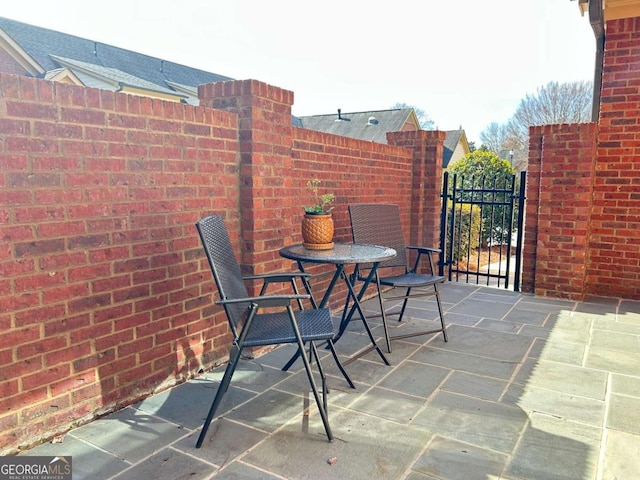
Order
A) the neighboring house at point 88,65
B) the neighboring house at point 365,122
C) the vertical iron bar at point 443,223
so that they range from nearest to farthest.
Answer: the vertical iron bar at point 443,223 < the neighboring house at point 88,65 < the neighboring house at point 365,122

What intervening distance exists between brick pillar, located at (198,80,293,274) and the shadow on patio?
0.75m

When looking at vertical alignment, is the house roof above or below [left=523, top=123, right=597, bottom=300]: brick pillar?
above

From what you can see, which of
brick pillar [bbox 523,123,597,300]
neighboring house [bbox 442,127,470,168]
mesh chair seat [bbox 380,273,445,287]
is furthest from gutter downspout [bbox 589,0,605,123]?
neighboring house [bbox 442,127,470,168]

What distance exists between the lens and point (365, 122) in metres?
22.6

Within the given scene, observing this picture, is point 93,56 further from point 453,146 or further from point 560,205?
point 453,146

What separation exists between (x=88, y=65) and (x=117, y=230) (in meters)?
13.1

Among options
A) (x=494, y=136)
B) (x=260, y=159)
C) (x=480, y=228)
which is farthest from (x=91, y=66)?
(x=494, y=136)

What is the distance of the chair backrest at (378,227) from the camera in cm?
365

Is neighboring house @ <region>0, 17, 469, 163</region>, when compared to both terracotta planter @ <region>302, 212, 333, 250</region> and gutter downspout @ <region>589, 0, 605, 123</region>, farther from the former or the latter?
terracotta planter @ <region>302, 212, 333, 250</region>

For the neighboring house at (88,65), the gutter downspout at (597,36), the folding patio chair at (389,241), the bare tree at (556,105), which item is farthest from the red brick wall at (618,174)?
the bare tree at (556,105)

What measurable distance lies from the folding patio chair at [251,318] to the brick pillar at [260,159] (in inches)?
20.7

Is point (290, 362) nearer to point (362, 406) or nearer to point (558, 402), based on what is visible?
point (362, 406)

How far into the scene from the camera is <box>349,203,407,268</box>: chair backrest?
3646 mm

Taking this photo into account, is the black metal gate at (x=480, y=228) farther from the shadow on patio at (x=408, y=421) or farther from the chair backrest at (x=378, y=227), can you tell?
the shadow on patio at (x=408, y=421)
